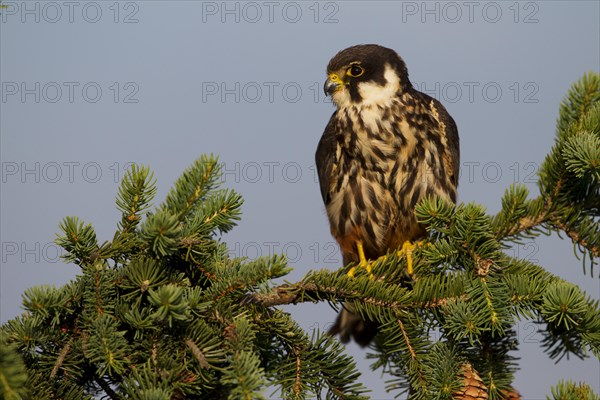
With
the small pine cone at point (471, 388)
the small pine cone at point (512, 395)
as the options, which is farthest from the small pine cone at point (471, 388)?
the small pine cone at point (512, 395)

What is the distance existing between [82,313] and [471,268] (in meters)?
1.54

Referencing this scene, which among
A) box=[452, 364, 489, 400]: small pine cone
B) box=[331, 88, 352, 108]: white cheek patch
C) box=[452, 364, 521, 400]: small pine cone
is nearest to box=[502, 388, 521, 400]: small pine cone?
box=[452, 364, 521, 400]: small pine cone

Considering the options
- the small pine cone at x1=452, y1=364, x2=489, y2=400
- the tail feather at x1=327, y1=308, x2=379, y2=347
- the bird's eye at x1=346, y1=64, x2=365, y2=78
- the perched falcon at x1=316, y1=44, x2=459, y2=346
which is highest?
the bird's eye at x1=346, y1=64, x2=365, y2=78

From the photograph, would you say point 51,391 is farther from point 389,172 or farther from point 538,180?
point 389,172

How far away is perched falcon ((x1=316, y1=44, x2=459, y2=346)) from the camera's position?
451 cm

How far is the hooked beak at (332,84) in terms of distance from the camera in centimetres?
492

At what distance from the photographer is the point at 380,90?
4.85 metres

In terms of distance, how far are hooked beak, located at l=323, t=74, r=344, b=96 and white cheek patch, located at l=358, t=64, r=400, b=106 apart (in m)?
0.15

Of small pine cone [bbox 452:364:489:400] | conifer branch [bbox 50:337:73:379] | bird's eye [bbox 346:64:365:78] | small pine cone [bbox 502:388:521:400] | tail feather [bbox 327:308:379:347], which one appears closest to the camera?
conifer branch [bbox 50:337:73:379]

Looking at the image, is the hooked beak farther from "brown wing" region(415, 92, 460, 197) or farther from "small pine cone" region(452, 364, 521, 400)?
"small pine cone" region(452, 364, 521, 400)

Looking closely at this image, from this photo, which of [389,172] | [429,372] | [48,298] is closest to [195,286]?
[48,298]

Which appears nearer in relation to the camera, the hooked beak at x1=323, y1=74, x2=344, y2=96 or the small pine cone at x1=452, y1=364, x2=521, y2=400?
the small pine cone at x1=452, y1=364, x2=521, y2=400

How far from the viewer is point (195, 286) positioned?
2.63 metres

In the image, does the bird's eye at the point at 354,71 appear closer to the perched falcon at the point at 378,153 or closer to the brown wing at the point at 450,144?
the perched falcon at the point at 378,153
